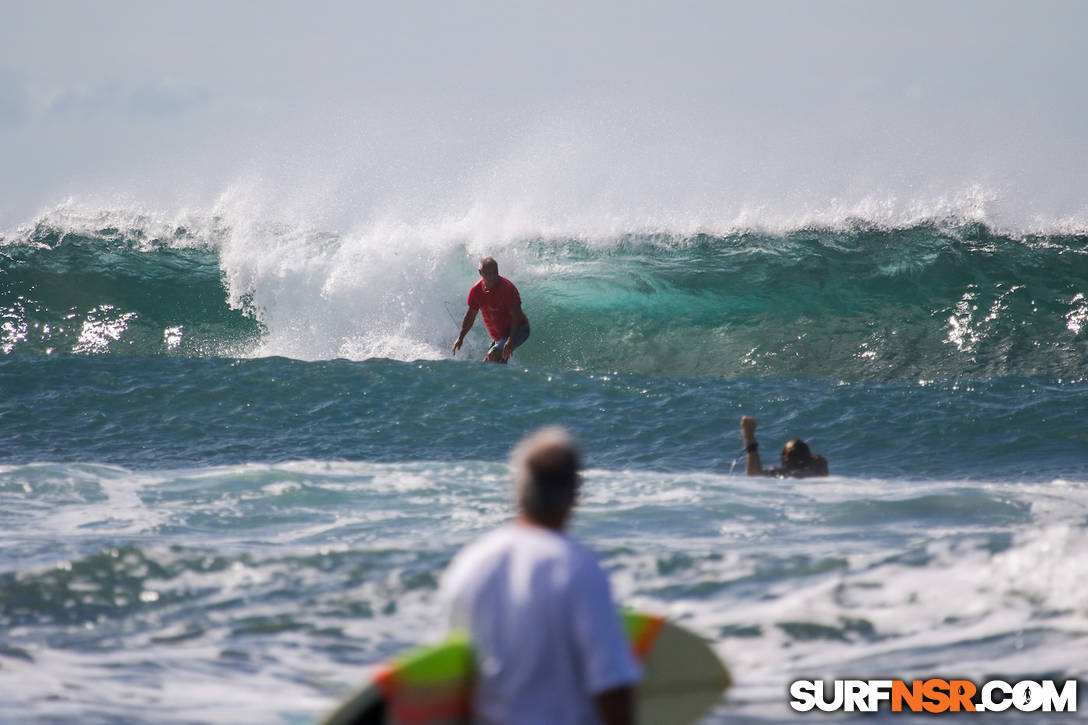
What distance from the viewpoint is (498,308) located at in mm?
13594

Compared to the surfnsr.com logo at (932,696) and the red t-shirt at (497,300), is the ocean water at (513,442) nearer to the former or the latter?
the surfnsr.com logo at (932,696)

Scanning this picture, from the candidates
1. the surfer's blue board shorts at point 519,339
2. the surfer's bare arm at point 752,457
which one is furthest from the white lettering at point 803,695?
the surfer's blue board shorts at point 519,339

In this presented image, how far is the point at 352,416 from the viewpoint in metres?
11.9

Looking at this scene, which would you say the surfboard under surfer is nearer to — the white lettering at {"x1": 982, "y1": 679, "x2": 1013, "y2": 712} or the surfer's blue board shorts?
the surfer's blue board shorts

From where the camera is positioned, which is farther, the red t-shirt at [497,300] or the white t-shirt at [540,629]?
the red t-shirt at [497,300]

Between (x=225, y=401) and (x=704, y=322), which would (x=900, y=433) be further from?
(x=225, y=401)

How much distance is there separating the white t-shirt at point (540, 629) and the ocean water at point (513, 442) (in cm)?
180

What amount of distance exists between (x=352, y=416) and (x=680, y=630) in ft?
29.7

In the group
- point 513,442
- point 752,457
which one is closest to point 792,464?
point 752,457

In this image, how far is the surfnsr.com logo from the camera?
423 cm

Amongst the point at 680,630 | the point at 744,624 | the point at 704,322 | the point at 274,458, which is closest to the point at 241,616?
the point at 744,624

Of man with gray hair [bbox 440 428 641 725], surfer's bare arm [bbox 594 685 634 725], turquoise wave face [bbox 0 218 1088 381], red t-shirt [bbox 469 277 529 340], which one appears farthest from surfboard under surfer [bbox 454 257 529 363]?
surfer's bare arm [bbox 594 685 634 725]

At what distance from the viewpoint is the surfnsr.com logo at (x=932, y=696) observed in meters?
4.23

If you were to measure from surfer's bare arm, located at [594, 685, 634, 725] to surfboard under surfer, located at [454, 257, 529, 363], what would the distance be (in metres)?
11.0
